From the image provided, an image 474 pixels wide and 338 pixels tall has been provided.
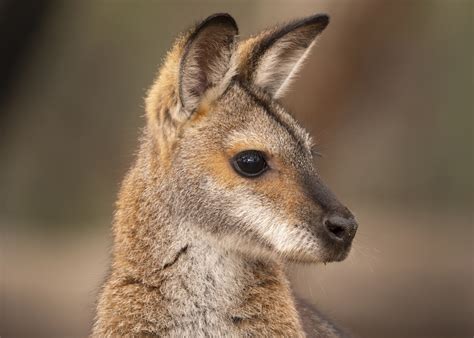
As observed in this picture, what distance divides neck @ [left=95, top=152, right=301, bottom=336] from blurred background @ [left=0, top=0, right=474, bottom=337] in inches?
145

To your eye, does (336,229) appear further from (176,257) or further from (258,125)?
(176,257)

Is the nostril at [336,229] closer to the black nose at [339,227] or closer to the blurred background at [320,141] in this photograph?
the black nose at [339,227]


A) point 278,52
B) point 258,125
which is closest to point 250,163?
point 258,125

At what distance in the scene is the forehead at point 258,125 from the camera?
5.62 m

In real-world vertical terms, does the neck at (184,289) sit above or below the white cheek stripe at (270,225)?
below

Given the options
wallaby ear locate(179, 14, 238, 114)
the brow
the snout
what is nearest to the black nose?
the snout

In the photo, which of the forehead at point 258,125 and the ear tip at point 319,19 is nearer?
the forehead at point 258,125

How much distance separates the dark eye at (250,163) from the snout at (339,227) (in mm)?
438

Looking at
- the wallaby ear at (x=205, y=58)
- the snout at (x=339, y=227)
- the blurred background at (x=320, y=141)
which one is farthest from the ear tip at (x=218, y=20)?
the blurred background at (x=320, y=141)

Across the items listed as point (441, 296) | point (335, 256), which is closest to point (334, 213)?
point (335, 256)

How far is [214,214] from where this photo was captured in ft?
18.0

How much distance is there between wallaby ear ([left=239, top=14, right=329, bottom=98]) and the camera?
5.96 m

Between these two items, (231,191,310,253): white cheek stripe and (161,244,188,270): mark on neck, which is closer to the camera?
(231,191,310,253): white cheek stripe

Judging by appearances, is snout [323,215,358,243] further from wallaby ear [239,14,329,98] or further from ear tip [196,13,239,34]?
ear tip [196,13,239,34]
